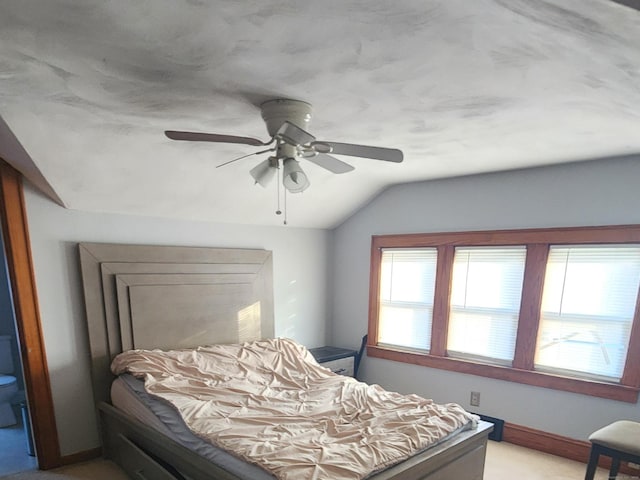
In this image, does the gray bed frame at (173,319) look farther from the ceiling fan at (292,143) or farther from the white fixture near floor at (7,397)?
the ceiling fan at (292,143)

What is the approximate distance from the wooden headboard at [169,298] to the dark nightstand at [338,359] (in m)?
0.59

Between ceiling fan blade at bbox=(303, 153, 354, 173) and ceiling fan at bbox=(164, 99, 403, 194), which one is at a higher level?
ceiling fan at bbox=(164, 99, 403, 194)

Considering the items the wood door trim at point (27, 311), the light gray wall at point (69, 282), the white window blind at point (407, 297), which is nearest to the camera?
the wood door trim at point (27, 311)

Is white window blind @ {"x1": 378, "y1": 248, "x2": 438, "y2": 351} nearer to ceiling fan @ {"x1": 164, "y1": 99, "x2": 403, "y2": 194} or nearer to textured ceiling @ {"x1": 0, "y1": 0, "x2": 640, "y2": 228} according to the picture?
textured ceiling @ {"x1": 0, "y1": 0, "x2": 640, "y2": 228}

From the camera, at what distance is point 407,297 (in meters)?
3.80

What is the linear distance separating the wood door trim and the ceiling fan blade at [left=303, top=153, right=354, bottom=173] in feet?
6.67

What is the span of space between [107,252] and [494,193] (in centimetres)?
321

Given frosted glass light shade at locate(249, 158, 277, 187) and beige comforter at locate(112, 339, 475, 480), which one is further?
frosted glass light shade at locate(249, 158, 277, 187)

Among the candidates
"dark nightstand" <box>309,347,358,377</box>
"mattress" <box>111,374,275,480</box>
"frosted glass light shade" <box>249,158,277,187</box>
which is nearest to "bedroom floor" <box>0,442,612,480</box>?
"mattress" <box>111,374,275,480</box>

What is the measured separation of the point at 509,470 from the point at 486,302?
4.23 ft

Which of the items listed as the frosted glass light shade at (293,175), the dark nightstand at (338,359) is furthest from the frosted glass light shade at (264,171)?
the dark nightstand at (338,359)

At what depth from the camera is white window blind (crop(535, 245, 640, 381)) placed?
2.69 metres

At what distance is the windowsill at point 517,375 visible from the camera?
2680 mm

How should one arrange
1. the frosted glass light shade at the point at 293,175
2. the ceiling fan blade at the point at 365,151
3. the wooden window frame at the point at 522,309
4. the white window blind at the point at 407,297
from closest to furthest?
the ceiling fan blade at the point at 365,151
the frosted glass light shade at the point at 293,175
the wooden window frame at the point at 522,309
the white window blind at the point at 407,297
